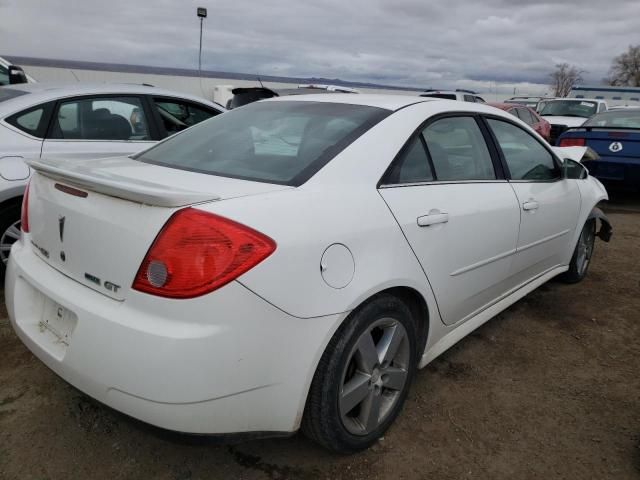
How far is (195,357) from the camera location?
150 cm

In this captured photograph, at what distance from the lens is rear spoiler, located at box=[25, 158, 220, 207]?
1577 millimetres

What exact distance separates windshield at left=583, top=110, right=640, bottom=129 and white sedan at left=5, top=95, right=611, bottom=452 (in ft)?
19.7

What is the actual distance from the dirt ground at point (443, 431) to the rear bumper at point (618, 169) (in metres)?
4.49

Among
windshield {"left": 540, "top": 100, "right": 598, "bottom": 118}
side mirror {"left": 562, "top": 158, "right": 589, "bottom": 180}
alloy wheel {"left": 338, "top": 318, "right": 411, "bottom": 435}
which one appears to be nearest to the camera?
alloy wheel {"left": 338, "top": 318, "right": 411, "bottom": 435}

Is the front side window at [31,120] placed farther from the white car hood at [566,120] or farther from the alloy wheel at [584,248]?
the white car hood at [566,120]

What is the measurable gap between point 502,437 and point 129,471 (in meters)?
1.57

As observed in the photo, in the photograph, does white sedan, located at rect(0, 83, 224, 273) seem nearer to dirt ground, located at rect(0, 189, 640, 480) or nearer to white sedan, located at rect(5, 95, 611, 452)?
dirt ground, located at rect(0, 189, 640, 480)

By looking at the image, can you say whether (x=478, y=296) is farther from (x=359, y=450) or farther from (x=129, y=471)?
(x=129, y=471)

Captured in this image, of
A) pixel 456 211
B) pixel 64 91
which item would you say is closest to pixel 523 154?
pixel 456 211

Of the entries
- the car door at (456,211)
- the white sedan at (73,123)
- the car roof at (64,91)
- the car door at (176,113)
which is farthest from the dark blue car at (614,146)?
the car roof at (64,91)

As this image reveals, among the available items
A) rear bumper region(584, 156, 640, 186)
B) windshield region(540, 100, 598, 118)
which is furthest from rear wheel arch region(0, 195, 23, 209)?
windshield region(540, 100, 598, 118)

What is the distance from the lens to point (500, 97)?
3612cm

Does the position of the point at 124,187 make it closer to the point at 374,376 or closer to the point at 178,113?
the point at 374,376

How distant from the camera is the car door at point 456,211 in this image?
2143 mm
